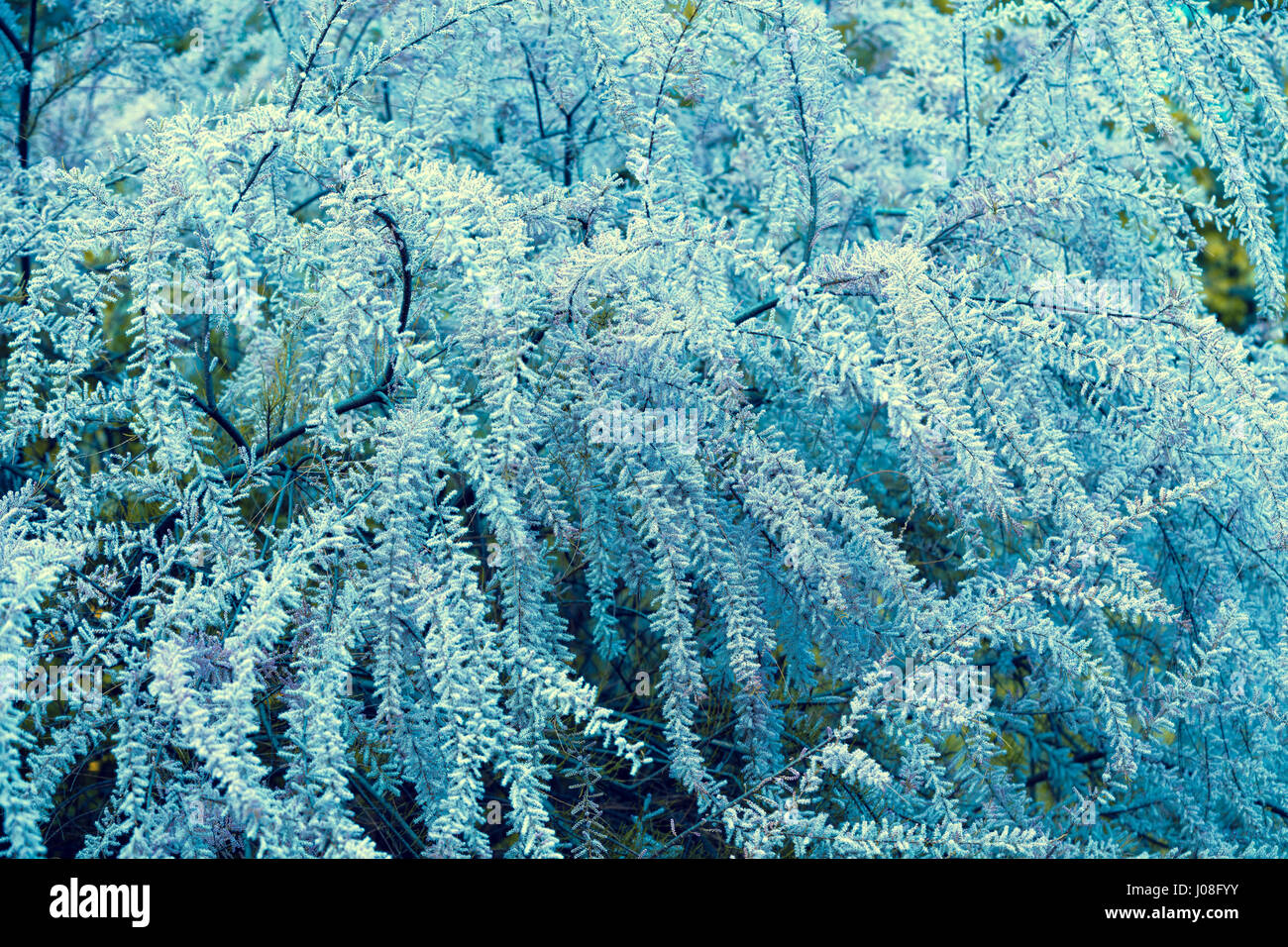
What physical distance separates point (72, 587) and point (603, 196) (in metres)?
1.03

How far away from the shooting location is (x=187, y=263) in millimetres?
1557

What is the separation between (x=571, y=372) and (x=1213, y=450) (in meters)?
1.15

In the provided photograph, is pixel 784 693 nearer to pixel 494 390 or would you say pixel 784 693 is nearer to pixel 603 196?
pixel 494 390

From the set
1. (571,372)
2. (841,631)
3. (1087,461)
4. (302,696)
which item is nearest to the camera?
(302,696)

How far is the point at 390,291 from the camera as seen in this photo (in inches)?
63.2

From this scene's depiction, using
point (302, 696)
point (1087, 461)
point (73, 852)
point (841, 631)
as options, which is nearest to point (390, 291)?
point (302, 696)

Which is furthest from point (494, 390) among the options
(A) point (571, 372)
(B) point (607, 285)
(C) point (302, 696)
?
(C) point (302, 696)

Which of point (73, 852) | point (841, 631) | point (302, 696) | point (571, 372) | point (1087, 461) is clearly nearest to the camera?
point (302, 696)

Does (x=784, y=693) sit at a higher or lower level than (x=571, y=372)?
lower

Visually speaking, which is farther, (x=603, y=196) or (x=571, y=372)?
(x=603, y=196)

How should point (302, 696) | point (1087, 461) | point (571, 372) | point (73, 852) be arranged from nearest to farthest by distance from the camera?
point (302, 696)
point (571, 372)
point (73, 852)
point (1087, 461)
